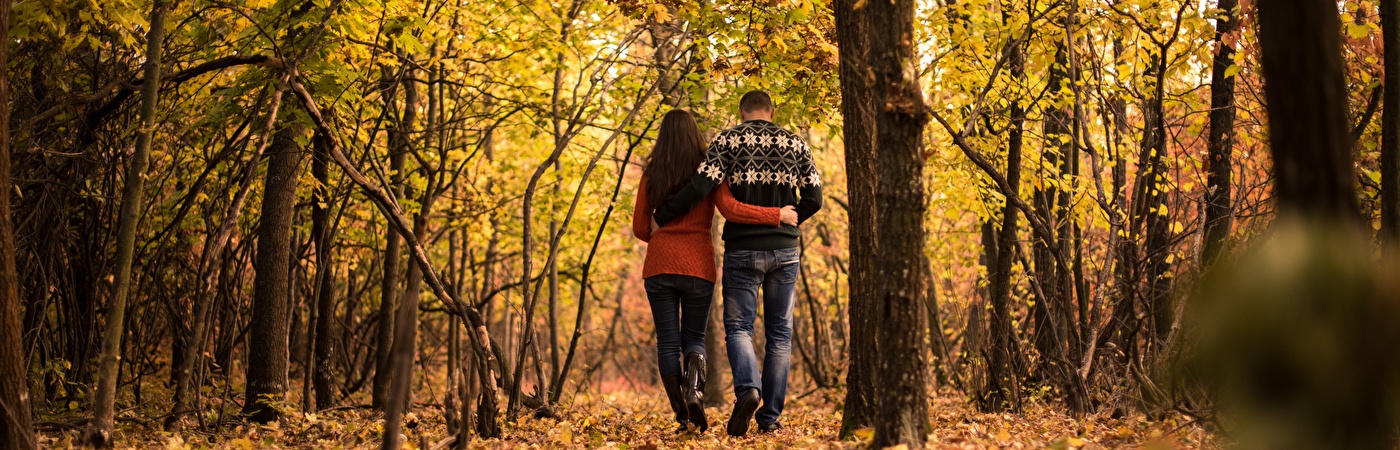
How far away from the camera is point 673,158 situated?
18.3 ft

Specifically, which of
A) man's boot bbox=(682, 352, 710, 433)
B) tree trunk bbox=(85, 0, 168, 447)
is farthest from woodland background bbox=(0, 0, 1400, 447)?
man's boot bbox=(682, 352, 710, 433)

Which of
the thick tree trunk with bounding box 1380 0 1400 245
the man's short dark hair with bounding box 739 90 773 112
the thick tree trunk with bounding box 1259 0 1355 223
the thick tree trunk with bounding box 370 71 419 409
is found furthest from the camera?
the thick tree trunk with bounding box 370 71 419 409

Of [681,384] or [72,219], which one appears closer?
[681,384]

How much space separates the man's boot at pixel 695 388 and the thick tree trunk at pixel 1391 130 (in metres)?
3.19

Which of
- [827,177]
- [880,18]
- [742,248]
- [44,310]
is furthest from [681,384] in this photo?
[827,177]

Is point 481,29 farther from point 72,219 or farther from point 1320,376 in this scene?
point 1320,376

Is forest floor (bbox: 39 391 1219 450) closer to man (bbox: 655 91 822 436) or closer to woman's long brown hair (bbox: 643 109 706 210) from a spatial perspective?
man (bbox: 655 91 822 436)

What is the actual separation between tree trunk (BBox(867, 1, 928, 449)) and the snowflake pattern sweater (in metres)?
2.09

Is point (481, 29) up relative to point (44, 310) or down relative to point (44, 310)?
up

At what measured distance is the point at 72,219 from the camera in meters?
7.19

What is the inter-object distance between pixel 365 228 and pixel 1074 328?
28.8 feet

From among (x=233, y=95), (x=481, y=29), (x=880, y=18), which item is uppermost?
(x=481, y=29)

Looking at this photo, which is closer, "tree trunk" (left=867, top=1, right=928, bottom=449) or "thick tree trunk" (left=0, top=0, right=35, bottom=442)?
"tree trunk" (left=867, top=1, right=928, bottom=449)

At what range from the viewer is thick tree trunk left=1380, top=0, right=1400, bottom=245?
4.44 metres
